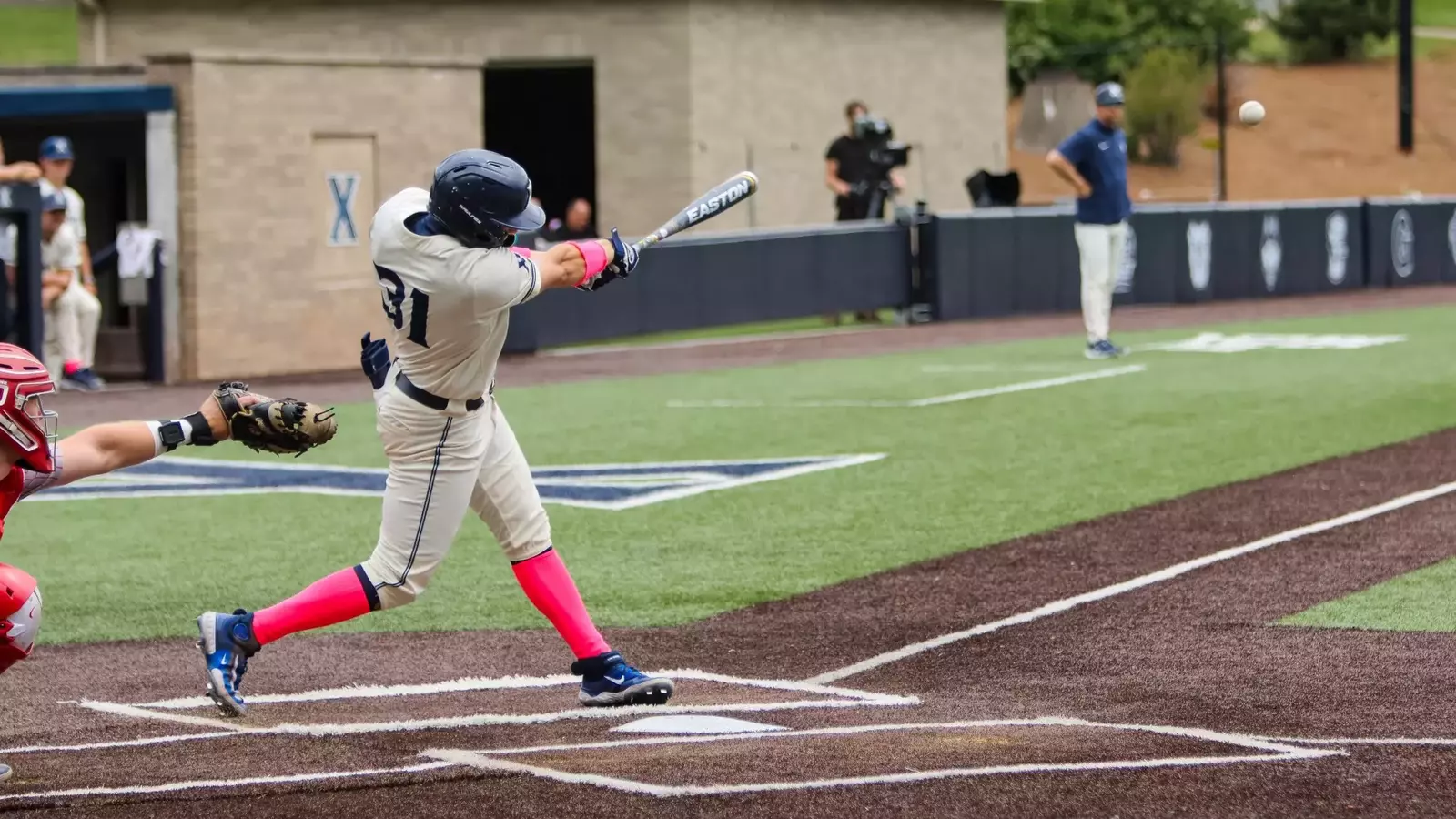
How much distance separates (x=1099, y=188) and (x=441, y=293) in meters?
12.4

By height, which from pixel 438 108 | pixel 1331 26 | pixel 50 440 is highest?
pixel 1331 26

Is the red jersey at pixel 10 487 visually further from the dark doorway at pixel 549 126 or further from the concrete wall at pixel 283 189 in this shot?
the dark doorway at pixel 549 126

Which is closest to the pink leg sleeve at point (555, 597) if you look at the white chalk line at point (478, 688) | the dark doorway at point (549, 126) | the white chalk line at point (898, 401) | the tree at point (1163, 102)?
the white chalk line at point (478, 688)

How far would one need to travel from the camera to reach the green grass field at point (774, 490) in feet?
30.3

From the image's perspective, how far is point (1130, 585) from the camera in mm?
8922

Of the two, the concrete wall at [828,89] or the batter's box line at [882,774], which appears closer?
the batter's box line at [882,774]

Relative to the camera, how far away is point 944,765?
5.74 m

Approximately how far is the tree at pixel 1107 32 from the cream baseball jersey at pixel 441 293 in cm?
6095

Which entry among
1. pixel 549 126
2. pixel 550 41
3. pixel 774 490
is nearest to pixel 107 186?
pixel 550 41

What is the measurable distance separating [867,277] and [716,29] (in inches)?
256

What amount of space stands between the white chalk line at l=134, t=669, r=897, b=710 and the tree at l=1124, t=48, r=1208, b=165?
2360 inches

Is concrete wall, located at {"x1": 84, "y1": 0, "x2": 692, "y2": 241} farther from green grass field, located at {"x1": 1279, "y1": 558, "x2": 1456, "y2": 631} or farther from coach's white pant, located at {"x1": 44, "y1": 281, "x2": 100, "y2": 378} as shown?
green grass field, located at {"x1": 1279, "y1": 558, "x2": 1456, "y2": 631}

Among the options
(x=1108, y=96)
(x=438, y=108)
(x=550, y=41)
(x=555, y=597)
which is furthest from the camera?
(x=550, y=41)

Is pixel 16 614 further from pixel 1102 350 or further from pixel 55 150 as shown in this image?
pixel 1102 350
